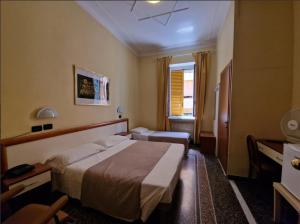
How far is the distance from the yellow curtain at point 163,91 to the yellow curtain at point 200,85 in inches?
32.8

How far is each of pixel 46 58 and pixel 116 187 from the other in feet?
5.77

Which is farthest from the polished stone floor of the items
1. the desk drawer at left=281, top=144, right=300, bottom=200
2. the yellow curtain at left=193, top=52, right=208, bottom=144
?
the yellow curtain at left=193, top=52, right=208, bottom=144

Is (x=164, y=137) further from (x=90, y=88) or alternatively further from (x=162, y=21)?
(x=162, y=21)

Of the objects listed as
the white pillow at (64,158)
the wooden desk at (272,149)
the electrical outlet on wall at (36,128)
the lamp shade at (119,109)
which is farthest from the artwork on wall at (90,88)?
the wooden desk at (272,149)

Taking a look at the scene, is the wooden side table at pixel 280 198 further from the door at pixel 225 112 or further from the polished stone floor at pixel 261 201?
the door at pixel 225 112

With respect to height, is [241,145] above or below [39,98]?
below

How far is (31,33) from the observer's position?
5.21 ft

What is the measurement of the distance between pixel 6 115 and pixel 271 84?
3305 mm

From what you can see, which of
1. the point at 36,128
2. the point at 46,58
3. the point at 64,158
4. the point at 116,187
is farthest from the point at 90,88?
the point at 116,187

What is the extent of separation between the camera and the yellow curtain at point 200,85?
12.6 ft

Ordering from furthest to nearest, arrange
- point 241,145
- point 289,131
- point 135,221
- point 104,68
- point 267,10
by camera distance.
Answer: point 104,68
point 241,145
point 267,10
point 289,131
point 135,221

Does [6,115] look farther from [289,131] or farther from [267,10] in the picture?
[267,10]

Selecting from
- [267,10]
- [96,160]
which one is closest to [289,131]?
[267,10]

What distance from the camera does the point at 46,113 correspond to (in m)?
1.68
